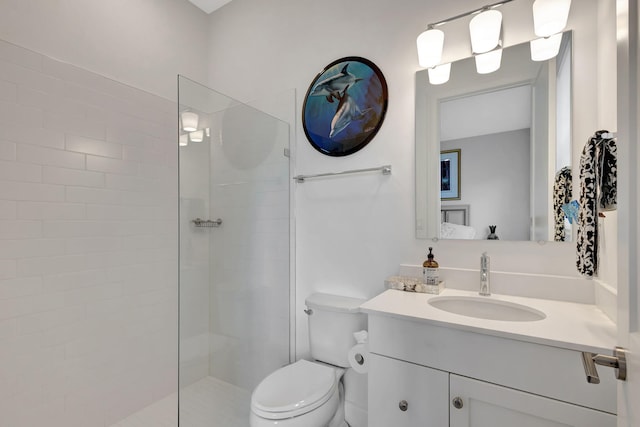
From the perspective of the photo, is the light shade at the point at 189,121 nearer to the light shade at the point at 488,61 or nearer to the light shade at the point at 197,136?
the light shade at the point at 197,136

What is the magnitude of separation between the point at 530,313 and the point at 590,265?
11.9 inches

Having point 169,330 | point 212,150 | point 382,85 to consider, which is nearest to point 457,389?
point 382,85

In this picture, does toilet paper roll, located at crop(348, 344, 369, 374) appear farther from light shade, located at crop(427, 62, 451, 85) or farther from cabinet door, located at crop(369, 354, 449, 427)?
light shade, located at crop(427, 62, 451, 85)

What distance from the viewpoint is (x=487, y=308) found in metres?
1.30

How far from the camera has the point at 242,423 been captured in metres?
1.70

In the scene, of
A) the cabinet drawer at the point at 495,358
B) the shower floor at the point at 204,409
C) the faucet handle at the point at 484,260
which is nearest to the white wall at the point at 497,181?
the faucet handle at the point at 484,260

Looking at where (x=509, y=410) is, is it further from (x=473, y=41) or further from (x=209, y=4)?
(x=209, y=4)

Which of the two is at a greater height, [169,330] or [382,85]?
[382,85]

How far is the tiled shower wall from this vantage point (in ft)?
4.77

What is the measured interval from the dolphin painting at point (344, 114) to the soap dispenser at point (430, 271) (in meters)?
0.87

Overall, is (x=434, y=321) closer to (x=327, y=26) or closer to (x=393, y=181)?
(x=393, y=181)

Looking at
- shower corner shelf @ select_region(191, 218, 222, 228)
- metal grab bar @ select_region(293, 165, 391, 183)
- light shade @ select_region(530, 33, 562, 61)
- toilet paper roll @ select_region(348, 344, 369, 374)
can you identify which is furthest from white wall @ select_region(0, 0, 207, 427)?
light shade @ select_region(530, 33, 562, 61)

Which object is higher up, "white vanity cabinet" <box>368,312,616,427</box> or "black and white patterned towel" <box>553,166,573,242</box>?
"black and white patterned towel" <box>553,166,573,242</box>

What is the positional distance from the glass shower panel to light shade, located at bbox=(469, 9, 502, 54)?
116 centimetres
